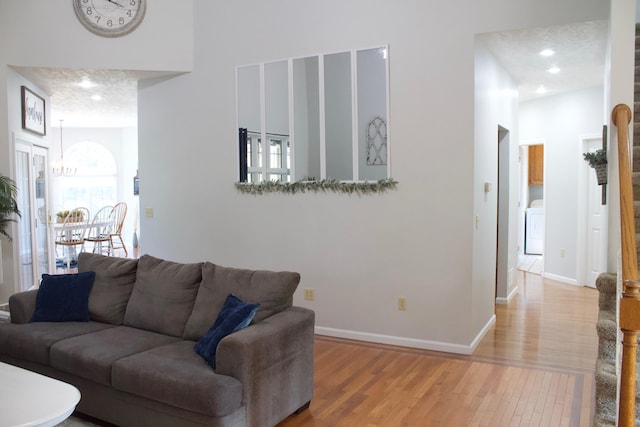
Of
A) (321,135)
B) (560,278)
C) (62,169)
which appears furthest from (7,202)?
(560,278)

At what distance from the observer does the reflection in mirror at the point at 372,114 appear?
4.43 meters

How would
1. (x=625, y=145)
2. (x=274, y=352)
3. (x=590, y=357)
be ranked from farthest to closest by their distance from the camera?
(x=590, y=357), (x=274, y=352), (x=625, y=145)

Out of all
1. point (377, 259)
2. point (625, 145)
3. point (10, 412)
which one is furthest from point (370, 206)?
point (10, 412)

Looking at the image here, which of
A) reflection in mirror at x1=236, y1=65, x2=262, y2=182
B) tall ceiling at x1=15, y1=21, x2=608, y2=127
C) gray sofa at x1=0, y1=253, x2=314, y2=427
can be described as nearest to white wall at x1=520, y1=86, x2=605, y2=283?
tall ceiling at x1=15, y1=21, x2=608, y2=127

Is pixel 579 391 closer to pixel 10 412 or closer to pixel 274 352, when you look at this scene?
pixel 274 352

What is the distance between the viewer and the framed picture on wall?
5.60m

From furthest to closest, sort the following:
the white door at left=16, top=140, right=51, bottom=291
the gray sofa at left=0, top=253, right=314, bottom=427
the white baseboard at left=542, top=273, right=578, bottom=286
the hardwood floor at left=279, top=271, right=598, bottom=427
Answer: the white baseboard at left=542, top=273, right=578, bottom=286 < the white door at left=16, top=140, right=51, bottom=291 < the hardwood floor at left=279, top=271, right=598, bottom=427 < the gray sofa at left=0, top=253, right=314, bottom=427

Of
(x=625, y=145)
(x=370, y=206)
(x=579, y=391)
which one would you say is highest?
(x=625, y=145)

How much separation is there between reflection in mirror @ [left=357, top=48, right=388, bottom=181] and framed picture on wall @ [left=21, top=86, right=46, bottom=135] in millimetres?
3740

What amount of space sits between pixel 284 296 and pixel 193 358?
646 mm

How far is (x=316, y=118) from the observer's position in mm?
4719

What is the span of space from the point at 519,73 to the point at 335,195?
2576 millimetres

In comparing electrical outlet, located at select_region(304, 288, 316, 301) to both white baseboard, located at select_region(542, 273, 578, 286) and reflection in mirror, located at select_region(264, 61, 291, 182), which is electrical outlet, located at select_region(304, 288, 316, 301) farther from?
white baseboard, located at select_region(542, 273, 578, 286)

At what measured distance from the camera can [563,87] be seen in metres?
6.57
